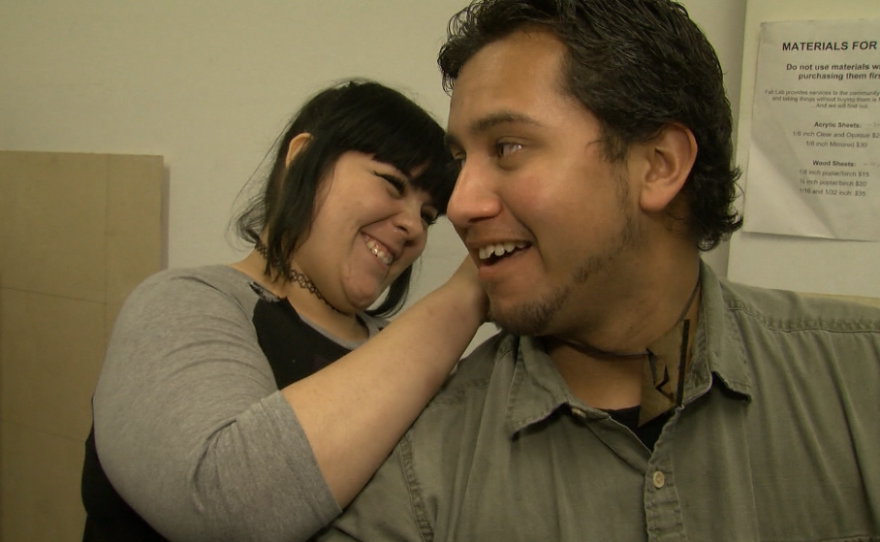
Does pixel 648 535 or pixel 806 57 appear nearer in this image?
pixel 648 535

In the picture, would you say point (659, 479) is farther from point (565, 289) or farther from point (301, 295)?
point (301, 295)

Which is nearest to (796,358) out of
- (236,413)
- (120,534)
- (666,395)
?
(666,395)

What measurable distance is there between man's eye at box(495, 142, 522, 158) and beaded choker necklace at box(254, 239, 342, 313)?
51 centimetres

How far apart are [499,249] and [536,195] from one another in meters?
0.10

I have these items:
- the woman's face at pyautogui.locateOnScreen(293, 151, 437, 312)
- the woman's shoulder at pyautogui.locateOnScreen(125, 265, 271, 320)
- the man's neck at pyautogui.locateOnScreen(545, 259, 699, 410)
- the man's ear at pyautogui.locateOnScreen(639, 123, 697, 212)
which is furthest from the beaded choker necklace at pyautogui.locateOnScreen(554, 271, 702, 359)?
the woman's shoulder at pyautogui.locateOnScreen(125, 265, 271, 320)

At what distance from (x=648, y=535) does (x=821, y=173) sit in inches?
29.1

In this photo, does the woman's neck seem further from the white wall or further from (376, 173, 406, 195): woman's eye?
the white wall

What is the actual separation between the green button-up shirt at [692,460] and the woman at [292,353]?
81 mm

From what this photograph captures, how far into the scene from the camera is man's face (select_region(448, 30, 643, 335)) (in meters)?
0.79

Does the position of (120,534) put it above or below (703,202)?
below

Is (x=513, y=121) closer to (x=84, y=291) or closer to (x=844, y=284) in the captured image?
(x=844, y=284)

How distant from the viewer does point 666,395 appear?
31.9 inches

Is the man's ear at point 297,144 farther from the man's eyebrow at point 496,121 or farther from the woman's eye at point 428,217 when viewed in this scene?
the man's eyebrow at point 496,121

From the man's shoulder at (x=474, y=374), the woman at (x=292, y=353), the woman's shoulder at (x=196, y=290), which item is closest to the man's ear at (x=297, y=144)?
the woman at (x=292, y=353)
